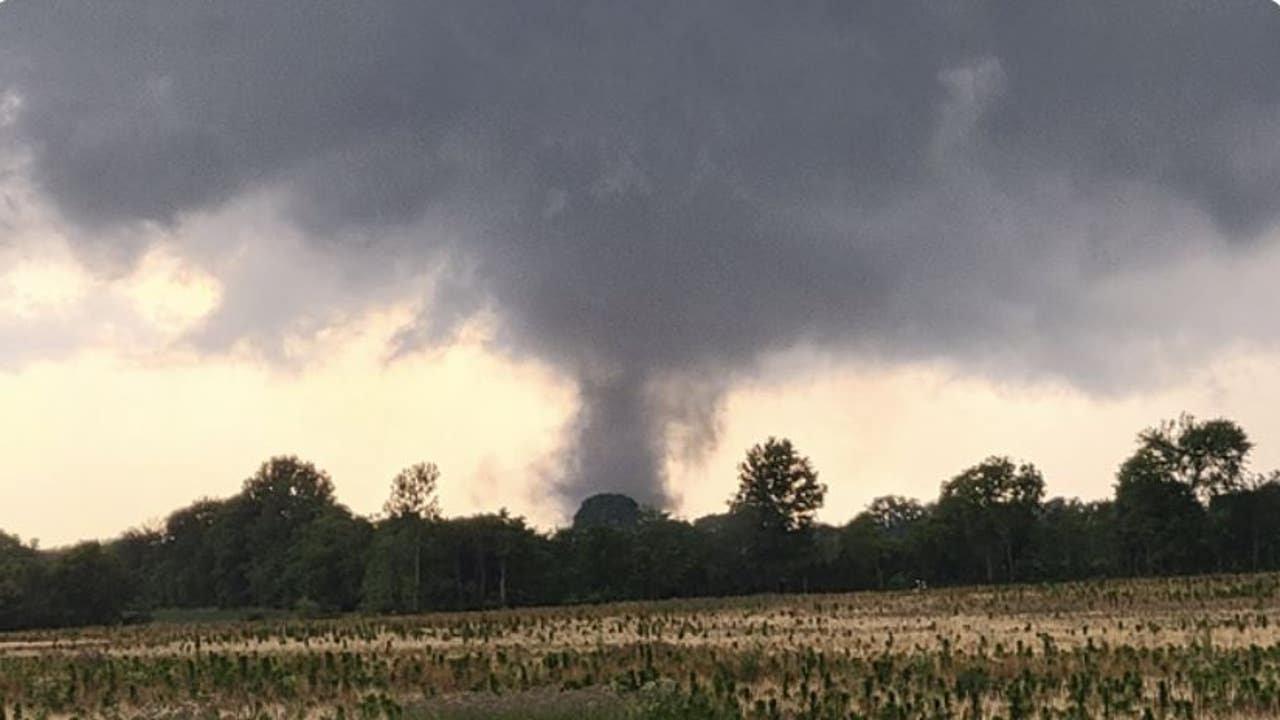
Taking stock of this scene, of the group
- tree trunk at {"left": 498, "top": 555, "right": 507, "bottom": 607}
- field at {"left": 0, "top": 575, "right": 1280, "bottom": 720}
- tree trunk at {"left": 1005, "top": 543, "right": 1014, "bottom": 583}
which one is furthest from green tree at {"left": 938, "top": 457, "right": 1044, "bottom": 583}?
field at {"left": 0, "top": 575, "right": 1280, "bottom": 720}

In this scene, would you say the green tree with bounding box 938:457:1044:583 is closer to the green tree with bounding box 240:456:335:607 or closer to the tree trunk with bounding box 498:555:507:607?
the tree trunk with bounding box 498:555:507:607

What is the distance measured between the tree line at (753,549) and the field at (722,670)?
49.9 m

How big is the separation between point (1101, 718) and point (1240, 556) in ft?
337

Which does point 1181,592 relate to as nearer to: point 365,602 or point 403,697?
point 403,697

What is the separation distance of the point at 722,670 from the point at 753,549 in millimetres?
89195

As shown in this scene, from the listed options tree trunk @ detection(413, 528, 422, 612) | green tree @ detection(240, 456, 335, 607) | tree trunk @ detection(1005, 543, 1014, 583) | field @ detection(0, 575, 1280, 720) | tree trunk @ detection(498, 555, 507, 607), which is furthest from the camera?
green tree @ detection(240, 456, 335, 607)

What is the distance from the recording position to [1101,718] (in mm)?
20344

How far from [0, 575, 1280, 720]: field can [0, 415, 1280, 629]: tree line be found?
4990cm

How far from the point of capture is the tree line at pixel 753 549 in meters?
101

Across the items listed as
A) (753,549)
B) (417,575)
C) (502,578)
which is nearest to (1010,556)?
(753,549)

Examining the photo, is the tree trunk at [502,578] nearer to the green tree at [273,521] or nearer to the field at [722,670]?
the green tree at [273,521]

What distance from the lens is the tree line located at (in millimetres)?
100562

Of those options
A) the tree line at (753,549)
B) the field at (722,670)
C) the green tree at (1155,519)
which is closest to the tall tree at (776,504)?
the tree line at (753,549)

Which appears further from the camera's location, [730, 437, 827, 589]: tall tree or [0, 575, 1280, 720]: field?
[730, 437, 827, 589]: tall tree
